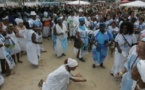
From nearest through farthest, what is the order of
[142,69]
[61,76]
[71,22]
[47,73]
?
[142,69]
[61,76]
[47,73]
[71,22]

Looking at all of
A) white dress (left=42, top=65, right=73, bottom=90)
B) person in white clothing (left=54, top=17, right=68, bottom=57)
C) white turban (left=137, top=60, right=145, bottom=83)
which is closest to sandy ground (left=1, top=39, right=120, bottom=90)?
person in white clothing (left=54, top=17, right=68, bottom=57)

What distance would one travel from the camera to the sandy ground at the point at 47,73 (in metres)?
5.55

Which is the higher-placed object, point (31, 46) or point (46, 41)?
point (31, 46)

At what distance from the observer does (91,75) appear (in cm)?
638

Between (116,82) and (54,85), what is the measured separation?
2.33m

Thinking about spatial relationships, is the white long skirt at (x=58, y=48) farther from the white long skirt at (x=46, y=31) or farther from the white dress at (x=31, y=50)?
the white long skirt at (x=46, y=31)

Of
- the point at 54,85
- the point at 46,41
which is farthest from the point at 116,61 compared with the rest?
the point at 46,41

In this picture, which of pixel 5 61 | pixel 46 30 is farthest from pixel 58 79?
pixel 46 30

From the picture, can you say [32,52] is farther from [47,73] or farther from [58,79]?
[58,79]

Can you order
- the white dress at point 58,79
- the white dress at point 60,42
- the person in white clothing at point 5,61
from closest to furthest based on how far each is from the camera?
1. the white dress at point 58,79
2. the person in white clothing at point 5,61
3. the white dress at point 60,42

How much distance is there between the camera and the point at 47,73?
645 cm

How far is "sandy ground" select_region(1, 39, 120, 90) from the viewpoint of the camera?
555 centimetres

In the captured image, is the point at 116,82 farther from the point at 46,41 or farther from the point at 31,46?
the point at 46,41

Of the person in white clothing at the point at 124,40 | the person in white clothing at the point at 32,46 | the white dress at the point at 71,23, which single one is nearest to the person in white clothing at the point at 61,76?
the person in white clothing at the point at 124,40
